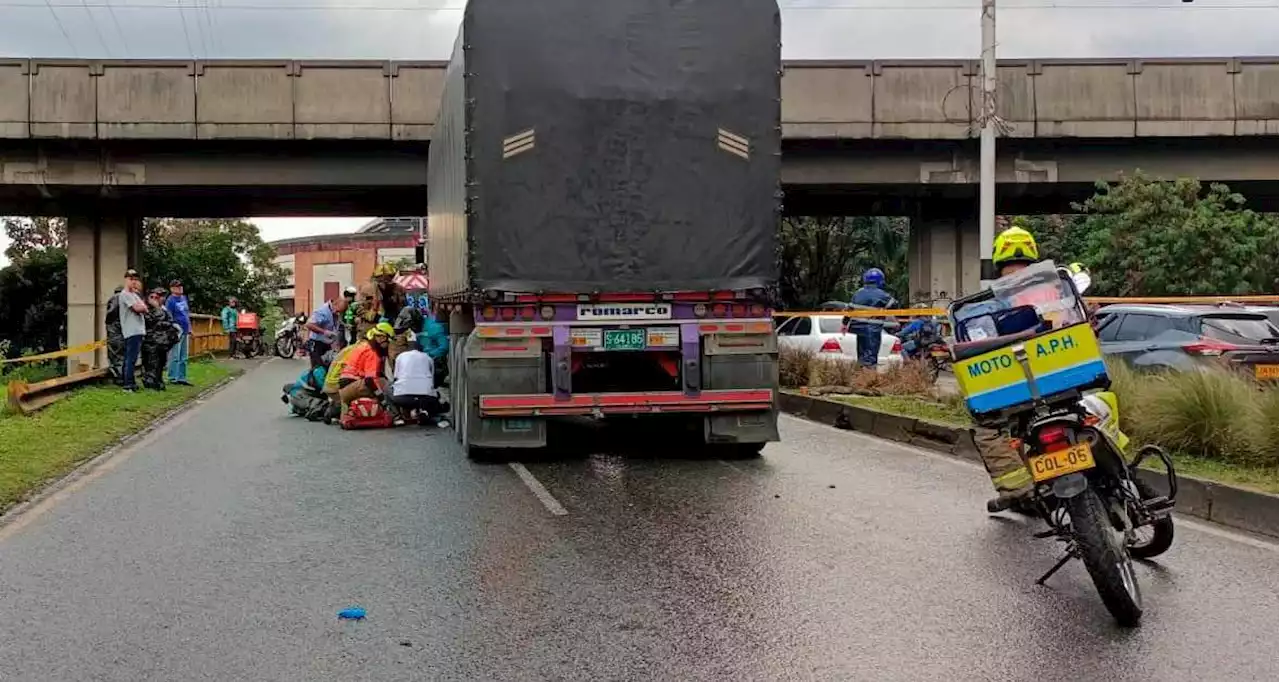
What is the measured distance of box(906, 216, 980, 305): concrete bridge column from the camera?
34.0 m

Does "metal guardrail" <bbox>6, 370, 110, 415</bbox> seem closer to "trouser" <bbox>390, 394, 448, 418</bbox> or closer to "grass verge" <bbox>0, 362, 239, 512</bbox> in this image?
"grass verge" <bbox>0, 362, 239, 512</bbox>

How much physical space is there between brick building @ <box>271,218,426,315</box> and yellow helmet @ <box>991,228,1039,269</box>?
251 feet

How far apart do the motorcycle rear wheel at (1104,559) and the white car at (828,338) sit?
14.0 m

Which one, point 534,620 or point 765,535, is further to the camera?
point 765,535

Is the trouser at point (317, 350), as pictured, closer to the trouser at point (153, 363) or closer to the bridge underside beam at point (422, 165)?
the trouser at point (153, 363)

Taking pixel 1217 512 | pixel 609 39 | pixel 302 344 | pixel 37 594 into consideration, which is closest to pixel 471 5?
pixel 609 39

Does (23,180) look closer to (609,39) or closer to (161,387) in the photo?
(161,387)

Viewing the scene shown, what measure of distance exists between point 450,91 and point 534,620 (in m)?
8.04

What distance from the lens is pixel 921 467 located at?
1034 cm

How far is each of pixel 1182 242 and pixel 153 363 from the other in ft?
67.9

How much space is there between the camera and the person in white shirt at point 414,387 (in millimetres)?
14078

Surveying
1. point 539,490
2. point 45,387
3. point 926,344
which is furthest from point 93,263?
point 539,490

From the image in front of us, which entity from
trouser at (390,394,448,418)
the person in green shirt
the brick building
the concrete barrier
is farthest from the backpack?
the brick building

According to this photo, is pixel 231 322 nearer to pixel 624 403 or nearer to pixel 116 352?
pixel 116 352
